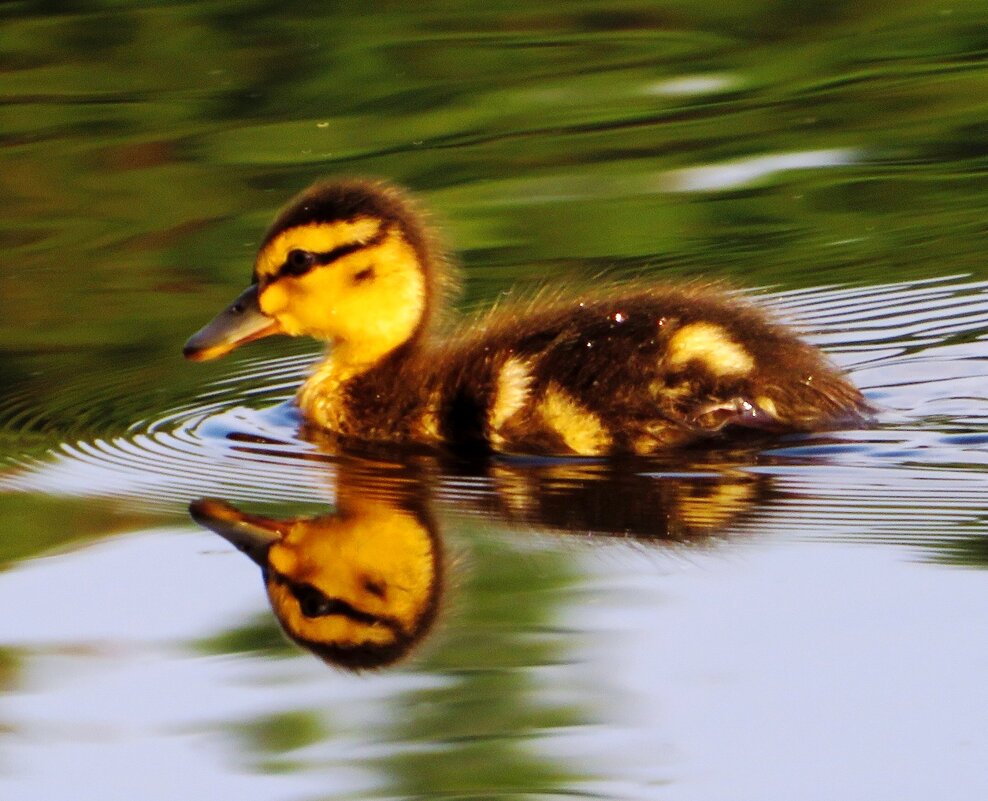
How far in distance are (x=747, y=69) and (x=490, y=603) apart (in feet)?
15.8

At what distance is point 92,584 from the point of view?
12.4 ft

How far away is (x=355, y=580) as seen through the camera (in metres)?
3.76

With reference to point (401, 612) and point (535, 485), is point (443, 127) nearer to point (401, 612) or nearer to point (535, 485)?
point (535, 485)

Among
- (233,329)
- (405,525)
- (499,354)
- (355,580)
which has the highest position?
(233,329)

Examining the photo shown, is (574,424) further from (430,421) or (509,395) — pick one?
(430,421)

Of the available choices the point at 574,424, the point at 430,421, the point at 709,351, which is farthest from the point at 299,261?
the point at 709,351

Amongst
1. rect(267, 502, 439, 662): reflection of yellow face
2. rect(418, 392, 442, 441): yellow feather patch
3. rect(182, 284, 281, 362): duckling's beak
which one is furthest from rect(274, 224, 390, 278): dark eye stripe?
rect(267, 502, 439, 662): reflection of yellow face

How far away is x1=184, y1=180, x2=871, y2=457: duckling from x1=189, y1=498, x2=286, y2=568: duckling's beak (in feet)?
2.02

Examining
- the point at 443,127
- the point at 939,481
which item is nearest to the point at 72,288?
the point at 443,127

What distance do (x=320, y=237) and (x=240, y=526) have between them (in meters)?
1.08

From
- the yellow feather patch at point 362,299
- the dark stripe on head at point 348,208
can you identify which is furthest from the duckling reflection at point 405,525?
the dark stripe on head at point 348,208

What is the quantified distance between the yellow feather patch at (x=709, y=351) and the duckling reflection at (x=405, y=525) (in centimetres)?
26

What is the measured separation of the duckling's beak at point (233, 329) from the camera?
501cm

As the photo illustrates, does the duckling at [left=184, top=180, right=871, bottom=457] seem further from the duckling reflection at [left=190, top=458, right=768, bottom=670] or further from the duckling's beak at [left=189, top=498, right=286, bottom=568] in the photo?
the duckling's beak at [left=189, top=498, right=286, bottom=568]
